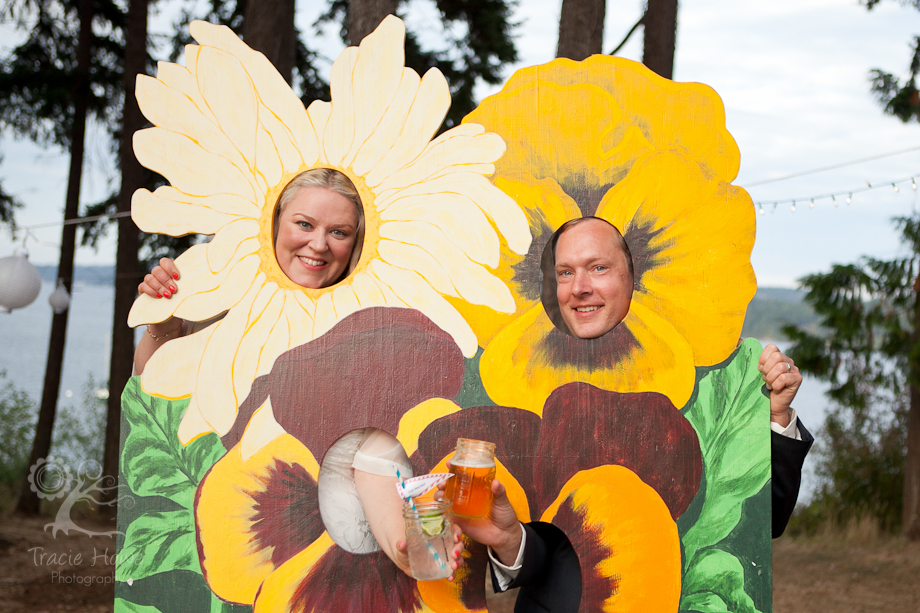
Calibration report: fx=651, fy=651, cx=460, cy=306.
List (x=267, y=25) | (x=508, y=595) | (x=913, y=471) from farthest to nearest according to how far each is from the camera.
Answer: (x=913, y=471)
(x=508, y=595)
(x=267, y=25)

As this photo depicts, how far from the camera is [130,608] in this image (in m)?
2.29

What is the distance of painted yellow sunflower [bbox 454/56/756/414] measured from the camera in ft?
7.47

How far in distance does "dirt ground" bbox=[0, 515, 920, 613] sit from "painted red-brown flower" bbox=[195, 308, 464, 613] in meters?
4.38

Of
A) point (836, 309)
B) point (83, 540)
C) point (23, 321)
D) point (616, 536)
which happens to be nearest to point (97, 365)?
point (23, 321)

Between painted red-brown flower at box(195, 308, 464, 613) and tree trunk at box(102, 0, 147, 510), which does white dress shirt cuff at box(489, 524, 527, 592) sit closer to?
painted red-brown flower at box(195, 308, 464, 613)

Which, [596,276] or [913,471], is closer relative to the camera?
[596,276]

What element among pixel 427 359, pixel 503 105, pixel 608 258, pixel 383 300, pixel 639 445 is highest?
pixel 503 105

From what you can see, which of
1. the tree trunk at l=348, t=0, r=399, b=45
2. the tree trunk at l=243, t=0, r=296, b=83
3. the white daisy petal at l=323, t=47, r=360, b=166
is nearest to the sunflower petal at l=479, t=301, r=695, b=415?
the white daisy petal at l=323, t=47, r=360, b=166

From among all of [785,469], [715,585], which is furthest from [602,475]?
[785,469]

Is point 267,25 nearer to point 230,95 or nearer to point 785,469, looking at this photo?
point 230,95

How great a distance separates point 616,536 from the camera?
2.24 metres

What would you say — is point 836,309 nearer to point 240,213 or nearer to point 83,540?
point 240,213

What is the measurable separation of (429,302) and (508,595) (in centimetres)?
558

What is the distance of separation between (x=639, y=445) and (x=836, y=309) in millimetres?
7310
